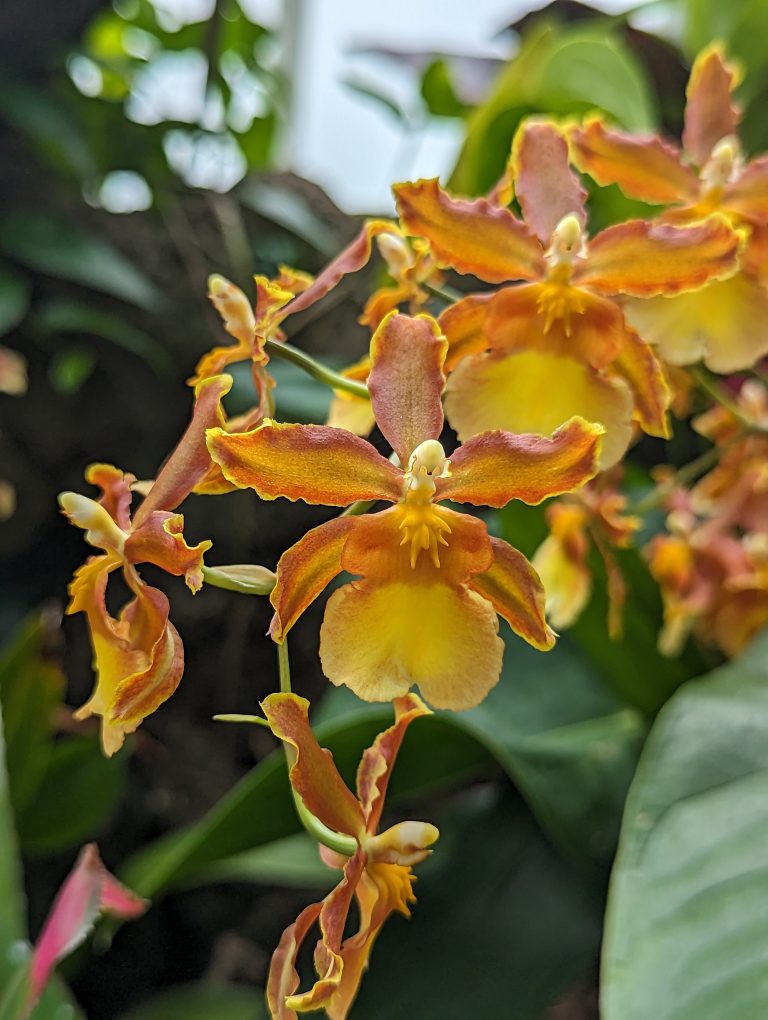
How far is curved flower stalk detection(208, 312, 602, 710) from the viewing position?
10.5 inches

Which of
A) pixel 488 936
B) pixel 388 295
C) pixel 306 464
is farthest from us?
pixel 488 936

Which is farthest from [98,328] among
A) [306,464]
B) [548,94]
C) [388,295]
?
[306,464]

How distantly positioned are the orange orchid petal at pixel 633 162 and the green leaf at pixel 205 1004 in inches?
21.3

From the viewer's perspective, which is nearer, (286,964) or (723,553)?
(286,964)

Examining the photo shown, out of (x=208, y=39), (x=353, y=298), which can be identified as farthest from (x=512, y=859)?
(x=208, y=39)

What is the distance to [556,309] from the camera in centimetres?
33

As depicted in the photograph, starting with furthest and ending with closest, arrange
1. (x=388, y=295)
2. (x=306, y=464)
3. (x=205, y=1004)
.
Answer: (x=205, y=1004)
(x=388, y=295)
(x=306, y=464)

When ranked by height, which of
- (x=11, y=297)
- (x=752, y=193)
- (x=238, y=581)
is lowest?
(x=11, y=297)

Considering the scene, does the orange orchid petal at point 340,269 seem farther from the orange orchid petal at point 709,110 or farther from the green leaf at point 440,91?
the green leaf at point 440,91

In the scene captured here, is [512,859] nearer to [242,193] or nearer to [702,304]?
[702,304]

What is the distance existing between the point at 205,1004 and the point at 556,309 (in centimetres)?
54

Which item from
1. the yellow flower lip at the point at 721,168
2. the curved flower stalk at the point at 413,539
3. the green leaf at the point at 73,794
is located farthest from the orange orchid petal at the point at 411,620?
the green leaf at the point at 73,794

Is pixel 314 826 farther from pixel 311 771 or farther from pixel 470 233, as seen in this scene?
pixel 470 233

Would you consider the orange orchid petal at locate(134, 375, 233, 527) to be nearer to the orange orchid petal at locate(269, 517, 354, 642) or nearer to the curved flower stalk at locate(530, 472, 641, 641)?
the orange orchid petal at locate(269, 517, 354, 642)
